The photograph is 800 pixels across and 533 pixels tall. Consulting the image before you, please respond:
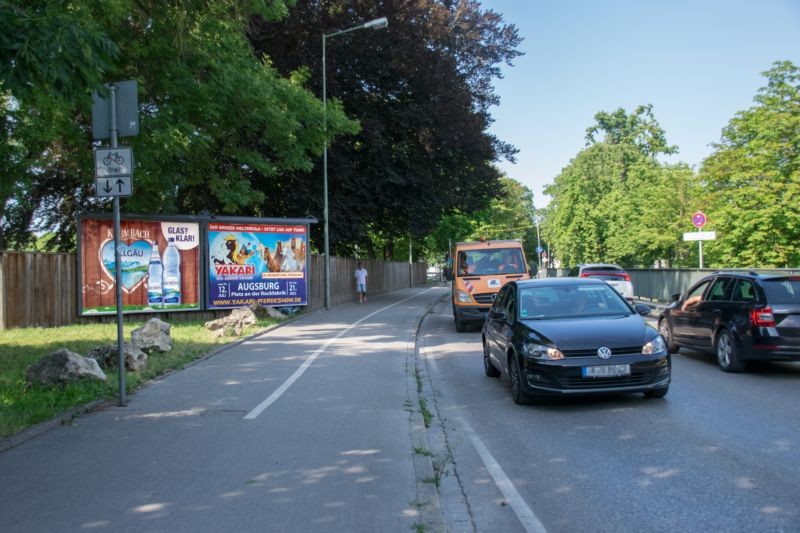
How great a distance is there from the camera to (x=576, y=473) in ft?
16.9

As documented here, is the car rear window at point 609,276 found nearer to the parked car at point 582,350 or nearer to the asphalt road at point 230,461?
the parked car at point 582,350

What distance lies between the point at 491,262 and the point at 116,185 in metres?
11.5

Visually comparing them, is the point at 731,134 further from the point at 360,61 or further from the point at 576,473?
the point at 576,473

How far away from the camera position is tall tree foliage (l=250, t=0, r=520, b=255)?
80.7ft

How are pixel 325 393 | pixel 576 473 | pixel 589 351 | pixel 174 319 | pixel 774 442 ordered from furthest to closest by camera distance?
pixel 174 319 → pixel 325 393 → pixel 589 351 → pixel 774 442 → pixel 576 473

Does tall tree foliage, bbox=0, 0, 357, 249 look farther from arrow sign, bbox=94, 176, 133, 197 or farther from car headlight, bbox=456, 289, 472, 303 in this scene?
car headlight, bbox=456, 289, 472, 303

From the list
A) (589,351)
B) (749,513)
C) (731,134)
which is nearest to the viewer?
(749,513)

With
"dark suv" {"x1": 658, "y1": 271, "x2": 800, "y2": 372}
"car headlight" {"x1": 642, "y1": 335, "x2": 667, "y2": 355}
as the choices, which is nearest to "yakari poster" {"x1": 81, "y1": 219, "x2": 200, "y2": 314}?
"dark suv" {"x1": 658, "y1": 271, "x2": 800, "y2": 372}

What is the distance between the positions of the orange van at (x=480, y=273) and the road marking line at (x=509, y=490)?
10169 millimetres

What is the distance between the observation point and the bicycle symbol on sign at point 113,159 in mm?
7605

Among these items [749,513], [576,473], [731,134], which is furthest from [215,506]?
[731,134]

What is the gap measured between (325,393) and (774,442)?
5070mm

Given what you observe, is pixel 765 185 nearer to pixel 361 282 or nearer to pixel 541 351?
pixel 361 282

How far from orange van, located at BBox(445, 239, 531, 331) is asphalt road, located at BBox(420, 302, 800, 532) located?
295 inches
